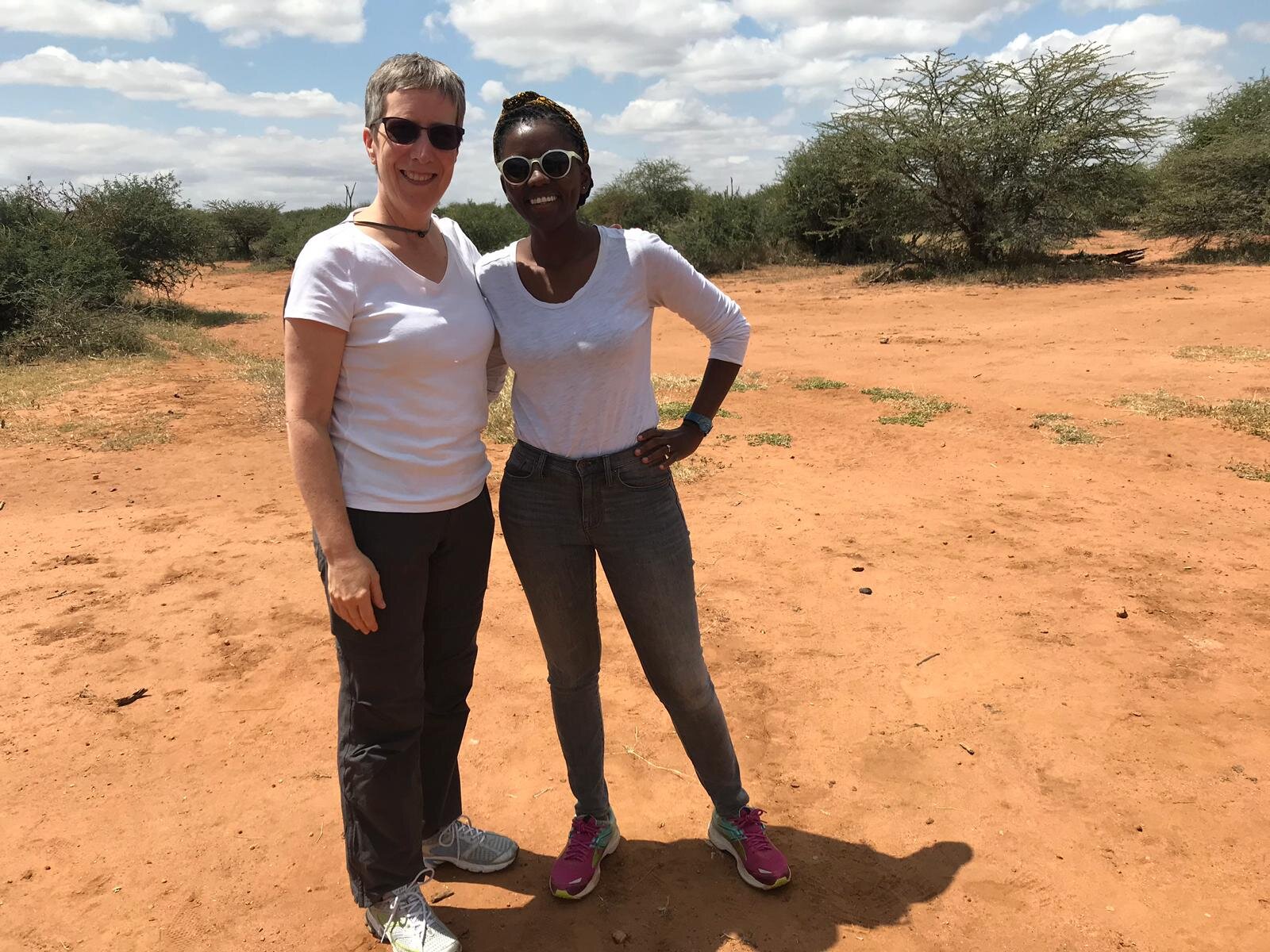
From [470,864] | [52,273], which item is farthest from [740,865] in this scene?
[52,273]

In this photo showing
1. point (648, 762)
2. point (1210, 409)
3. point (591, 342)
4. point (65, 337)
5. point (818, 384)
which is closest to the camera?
point (591, 342)

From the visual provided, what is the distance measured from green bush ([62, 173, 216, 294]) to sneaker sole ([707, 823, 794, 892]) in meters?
18.0

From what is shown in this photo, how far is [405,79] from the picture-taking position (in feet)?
5.57

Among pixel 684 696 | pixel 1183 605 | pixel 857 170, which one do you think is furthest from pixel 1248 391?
pixel 857 170

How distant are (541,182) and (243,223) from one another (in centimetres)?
4179

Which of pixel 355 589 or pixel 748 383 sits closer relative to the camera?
pixel 355 589

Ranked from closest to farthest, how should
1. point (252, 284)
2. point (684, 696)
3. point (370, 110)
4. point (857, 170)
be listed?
point (370, 110), point (684, 696), point (857, 170), point (252, 284)

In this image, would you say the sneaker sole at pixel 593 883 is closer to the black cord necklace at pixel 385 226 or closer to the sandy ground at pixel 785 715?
the sandy ground at pixel 785 715

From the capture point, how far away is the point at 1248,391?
734 cm

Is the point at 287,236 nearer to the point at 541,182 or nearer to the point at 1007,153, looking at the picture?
the point at 1007,153

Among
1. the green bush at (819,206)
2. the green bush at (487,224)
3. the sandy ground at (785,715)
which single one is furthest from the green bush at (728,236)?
the sandy ground at (785,715)

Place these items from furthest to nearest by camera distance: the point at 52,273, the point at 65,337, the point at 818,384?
the point at 52,273, the point at 65,337, the point at 818,384

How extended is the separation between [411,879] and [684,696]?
2.46 ft

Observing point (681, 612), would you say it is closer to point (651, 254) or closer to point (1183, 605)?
point (651, 254)
